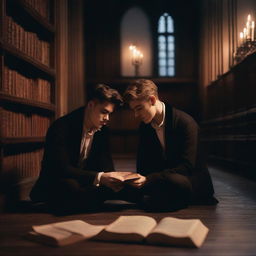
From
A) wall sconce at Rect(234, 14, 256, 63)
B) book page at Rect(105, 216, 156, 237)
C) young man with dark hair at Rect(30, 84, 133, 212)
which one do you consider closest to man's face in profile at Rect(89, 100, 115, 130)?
young man with dark hair at Rect(30, 84, 133, 212)

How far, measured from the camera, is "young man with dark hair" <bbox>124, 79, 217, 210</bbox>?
298 cm

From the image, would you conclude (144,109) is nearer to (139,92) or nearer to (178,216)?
(139,92)

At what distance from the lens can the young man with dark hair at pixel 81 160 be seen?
2.96 metres

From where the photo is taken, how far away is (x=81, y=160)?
3.26 metres

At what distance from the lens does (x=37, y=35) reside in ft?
14.1

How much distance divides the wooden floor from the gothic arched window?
28.1 feet

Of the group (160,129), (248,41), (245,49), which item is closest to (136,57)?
(245,49)

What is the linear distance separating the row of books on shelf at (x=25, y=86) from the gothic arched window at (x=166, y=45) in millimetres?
8034

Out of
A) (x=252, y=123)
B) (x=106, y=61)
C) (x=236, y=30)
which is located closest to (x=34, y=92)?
(x=252, y=123)

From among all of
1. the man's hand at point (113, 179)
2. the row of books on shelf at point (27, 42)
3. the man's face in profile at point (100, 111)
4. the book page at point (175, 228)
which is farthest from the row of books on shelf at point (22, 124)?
the book page at point (175, 228)

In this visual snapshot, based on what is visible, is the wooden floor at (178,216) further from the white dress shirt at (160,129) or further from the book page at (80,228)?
the white dress shirt at (160,129)

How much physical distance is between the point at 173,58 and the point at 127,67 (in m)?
1.46

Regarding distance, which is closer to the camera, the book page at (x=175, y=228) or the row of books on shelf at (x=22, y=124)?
the book page at (x=175, y=228)

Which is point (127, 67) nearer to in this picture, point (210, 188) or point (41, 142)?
point (41, 142)
